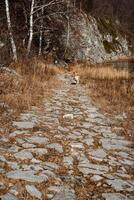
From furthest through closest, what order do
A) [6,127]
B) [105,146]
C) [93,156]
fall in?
1. [6,127]
2. [105,146]
3. [93,156]

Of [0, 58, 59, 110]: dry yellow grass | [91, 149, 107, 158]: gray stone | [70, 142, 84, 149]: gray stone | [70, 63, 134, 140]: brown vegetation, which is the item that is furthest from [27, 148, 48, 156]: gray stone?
[0, 58, 59, 110]: dry yellow grass

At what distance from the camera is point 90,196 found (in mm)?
4062

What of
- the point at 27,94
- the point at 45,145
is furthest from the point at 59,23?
the point at 45,145

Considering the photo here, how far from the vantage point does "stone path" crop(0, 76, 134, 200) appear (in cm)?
411

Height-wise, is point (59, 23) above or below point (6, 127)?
above

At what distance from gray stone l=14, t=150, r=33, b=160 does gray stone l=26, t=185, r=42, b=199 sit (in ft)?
3.02

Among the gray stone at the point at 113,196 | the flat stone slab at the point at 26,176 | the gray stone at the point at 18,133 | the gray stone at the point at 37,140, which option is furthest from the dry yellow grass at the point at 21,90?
the gray stone at the point at 113,196

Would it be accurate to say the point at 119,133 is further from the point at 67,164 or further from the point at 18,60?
the point at 18,60

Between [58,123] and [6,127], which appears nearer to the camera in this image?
[6,127]

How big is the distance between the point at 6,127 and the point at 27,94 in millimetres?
2894

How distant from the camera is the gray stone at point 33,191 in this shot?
153 inches

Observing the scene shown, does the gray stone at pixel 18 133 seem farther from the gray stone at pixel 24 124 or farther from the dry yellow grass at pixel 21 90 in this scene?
the dry yellow grass at pixel 21 90

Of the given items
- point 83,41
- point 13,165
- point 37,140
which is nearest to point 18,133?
point 37,140

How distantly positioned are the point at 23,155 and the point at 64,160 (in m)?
0.58
